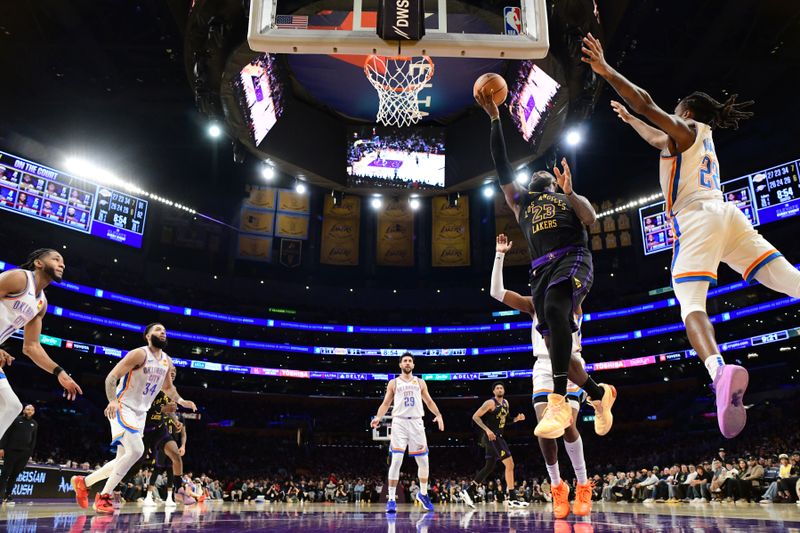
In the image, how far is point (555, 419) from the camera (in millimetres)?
4480

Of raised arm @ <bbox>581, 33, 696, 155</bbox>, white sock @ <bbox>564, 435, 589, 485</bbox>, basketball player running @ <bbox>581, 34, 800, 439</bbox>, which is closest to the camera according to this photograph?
basketball player running @ <bbox>581, 34, 800, 439</bbox>

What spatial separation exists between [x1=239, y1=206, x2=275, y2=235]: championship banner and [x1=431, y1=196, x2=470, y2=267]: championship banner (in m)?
10.5

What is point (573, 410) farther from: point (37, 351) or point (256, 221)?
point (256, 221)

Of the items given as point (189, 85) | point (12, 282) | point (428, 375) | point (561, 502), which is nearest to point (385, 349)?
point (428, 375)

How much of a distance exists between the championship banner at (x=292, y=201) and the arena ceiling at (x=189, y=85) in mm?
2880

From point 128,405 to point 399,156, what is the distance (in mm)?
16031

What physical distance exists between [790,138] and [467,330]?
22140mm

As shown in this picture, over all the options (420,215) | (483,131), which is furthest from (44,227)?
(483,131)

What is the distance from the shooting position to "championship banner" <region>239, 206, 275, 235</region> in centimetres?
3650

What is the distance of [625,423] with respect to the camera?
35.6m

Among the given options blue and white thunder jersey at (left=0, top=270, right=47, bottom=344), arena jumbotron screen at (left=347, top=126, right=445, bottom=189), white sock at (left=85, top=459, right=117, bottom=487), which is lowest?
white sock at (left=85, top=459, right=117, bottom=487)

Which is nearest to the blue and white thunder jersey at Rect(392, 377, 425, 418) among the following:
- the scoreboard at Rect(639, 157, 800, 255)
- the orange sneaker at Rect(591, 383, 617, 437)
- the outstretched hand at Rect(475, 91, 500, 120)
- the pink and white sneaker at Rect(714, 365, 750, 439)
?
the orange sneaker at Rect(591, 383, 617, 437)

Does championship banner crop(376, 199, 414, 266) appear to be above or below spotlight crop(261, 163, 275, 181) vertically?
above

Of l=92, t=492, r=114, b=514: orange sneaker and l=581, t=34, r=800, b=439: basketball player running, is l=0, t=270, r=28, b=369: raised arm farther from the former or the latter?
l=581, t=34, r=800, b=439: basketball player running
